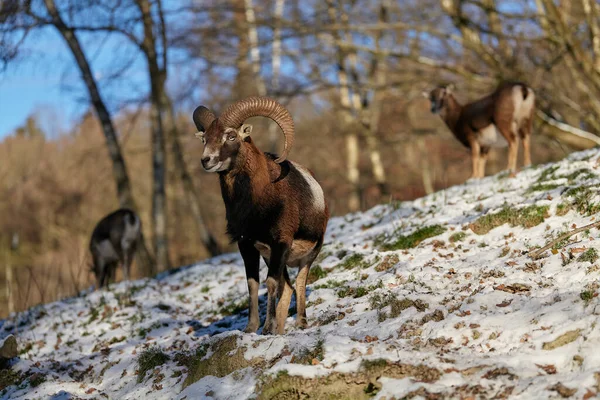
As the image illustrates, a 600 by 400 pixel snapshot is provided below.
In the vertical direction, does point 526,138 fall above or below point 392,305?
above

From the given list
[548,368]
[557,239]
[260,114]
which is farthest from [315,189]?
[548,368]

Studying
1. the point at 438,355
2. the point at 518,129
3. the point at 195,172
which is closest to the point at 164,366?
the point at 438,355

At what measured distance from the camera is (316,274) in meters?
10.6

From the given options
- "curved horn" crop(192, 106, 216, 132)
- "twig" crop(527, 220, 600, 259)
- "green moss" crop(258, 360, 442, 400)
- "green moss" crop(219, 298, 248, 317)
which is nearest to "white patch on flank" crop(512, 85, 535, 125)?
"twig" crop(527, 220, 600, 259)

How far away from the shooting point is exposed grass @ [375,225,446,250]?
34.3ft

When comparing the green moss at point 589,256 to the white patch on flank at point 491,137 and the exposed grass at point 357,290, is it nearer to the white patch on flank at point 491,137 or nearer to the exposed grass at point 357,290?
the exposed grass at point 357,290

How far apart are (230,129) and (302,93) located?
14.8 metres

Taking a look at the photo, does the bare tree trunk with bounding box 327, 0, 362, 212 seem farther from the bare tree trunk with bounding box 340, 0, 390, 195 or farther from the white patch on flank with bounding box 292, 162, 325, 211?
the white patch on flank with bounding box 292, 162, 325, 211

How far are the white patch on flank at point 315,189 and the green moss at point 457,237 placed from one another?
2210 millimetres

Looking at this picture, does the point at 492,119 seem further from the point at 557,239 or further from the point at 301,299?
the point at 301,299

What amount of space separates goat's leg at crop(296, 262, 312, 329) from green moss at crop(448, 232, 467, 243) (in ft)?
7.93

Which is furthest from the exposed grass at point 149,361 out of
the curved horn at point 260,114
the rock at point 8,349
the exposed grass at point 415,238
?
the exposed grass at point 415,238

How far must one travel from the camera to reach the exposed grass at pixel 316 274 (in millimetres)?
10469

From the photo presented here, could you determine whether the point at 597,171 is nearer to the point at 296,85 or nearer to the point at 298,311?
the point at 298,311
